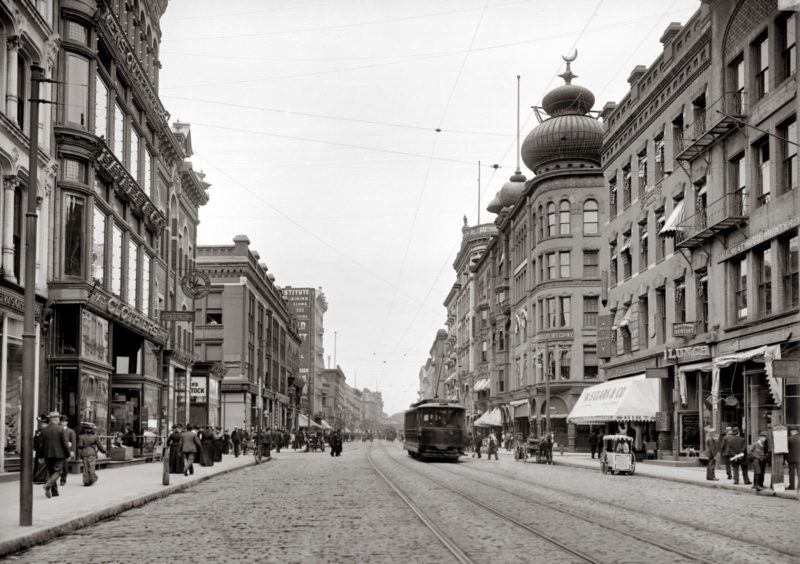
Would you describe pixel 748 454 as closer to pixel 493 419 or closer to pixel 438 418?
pixel 438 418

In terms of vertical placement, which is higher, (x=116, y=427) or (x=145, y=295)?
(x=145, y=295)

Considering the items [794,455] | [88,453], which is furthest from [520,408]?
[88,453]

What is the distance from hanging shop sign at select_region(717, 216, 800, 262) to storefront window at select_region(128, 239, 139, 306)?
863 inches

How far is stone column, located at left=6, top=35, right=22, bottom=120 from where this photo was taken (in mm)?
25016

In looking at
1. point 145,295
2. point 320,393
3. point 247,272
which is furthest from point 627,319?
point 320,393

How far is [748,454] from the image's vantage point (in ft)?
85.7

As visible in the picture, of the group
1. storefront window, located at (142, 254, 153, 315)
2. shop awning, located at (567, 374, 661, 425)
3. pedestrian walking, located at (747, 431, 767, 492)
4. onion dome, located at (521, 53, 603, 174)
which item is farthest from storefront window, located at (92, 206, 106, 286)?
onion dome, located at (521, 53, 603, 174)

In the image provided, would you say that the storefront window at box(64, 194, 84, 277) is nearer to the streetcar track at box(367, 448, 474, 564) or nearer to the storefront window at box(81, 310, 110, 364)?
the storefront window at box(81, 310, 110, 364)

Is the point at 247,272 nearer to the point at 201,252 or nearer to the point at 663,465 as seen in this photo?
the point at 201,252

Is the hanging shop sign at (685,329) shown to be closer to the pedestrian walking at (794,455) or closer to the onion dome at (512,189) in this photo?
the pedestrian walking at (794,455)

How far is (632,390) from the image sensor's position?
4228cm

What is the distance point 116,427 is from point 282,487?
12413 millimetres

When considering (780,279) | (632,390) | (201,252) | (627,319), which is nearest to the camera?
(780,279)

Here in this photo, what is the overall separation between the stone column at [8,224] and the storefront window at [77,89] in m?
5.23
